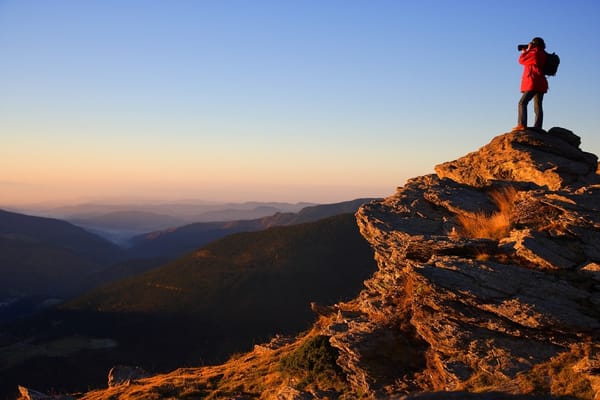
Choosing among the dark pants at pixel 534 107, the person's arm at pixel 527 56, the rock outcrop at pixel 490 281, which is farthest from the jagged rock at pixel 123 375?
the person's arm at pixel 527 56

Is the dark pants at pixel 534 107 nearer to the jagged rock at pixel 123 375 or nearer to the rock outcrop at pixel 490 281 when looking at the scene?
the rock outcrop at pixel 490 281

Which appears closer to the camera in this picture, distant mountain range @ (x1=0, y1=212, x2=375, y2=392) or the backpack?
the backpack

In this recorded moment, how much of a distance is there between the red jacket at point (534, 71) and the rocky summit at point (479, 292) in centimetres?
203

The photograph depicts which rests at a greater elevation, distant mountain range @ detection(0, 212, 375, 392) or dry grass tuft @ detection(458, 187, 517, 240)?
dry grass tuft @ detection(458, 187, 517, 240)

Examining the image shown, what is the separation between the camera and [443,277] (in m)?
13.2

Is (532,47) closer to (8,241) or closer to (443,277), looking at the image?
(443,277)

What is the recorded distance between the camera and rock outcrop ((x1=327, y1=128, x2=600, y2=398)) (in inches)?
464

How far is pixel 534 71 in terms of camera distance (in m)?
17.2

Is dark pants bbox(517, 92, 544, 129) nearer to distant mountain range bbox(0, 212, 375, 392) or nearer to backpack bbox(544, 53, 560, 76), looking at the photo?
backpack bbox(544, 53, 560, 76)

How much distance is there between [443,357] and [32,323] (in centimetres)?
10987

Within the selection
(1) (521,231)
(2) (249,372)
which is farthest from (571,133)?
(2) (249,372)

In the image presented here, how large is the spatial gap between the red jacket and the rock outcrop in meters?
2.03

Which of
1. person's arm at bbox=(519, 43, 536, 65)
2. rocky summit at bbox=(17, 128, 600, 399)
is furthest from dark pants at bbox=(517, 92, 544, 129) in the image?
person's arm at bbox=(519, 43, 536, 65)

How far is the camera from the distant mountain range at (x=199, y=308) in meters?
69.6
